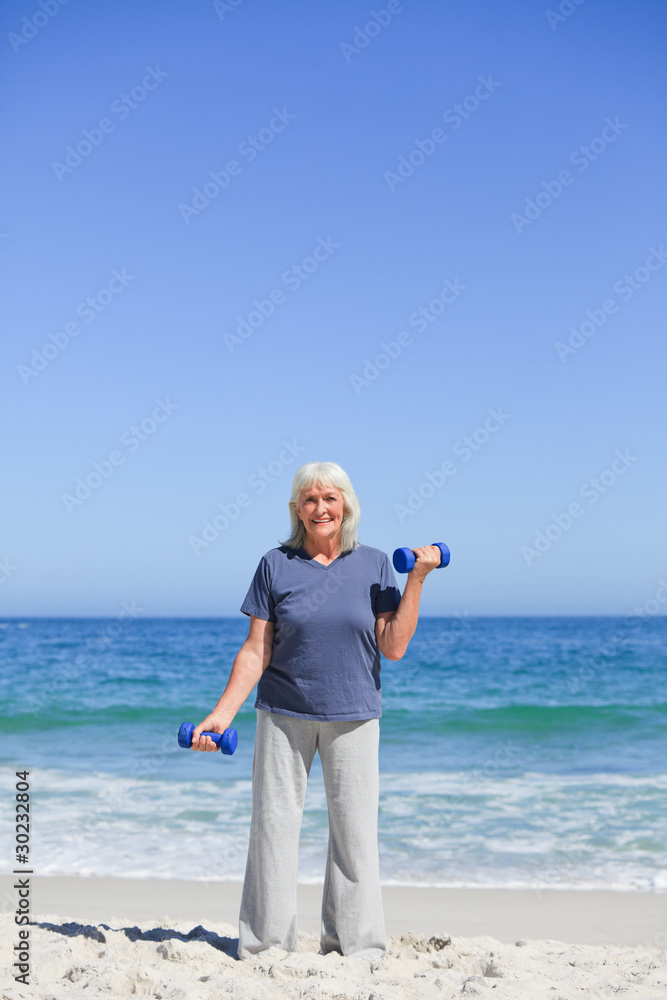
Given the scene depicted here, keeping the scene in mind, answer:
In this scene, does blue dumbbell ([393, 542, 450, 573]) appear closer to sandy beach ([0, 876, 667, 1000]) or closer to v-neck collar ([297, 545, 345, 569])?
v-neck collar ([297, 545, 345, 569])

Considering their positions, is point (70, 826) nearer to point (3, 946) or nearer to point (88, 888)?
point (88, 888)

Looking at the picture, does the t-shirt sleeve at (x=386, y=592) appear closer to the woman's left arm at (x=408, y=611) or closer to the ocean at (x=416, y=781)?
the woman's left arm at (x=408, y=611)

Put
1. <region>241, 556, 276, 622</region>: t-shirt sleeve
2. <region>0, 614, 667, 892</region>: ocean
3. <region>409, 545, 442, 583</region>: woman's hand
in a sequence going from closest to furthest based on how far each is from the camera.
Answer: <region>409, 545, 442, 583</region>: woman's hand < <region>241, 556, 276, 622</region>: t-shirt sleeve < <region>0, 614, 667, 892</region>: ocean

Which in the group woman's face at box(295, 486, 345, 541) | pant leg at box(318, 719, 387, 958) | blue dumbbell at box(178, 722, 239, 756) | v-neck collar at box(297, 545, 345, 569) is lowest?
pant leg at box(318, 719, 387, 958)

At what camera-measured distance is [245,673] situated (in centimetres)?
308

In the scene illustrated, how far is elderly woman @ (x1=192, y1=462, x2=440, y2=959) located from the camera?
307cm

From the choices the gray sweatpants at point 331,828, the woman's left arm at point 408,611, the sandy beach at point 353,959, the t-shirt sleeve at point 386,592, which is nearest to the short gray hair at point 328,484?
the t-shirt sleeve at point 386,592

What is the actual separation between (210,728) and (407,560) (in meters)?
0.94

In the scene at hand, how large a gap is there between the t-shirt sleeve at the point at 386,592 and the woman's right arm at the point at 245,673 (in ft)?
1.39

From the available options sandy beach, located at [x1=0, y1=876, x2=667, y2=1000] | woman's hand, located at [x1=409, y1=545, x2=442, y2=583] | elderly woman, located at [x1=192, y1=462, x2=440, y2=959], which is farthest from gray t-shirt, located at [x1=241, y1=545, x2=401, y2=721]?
sandy beach, located at [x1=0, y1=876, x2=667, y2=1000]

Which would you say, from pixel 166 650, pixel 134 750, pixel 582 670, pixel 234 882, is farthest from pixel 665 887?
pixel 166 650

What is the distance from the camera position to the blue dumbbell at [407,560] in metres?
3.00

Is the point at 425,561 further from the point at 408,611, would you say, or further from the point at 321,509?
the point at 321,509

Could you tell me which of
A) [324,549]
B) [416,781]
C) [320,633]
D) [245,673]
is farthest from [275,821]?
[416,781]
